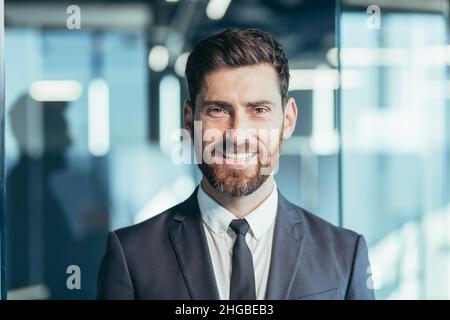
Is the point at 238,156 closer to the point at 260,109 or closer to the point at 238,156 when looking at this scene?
the point at 238,156

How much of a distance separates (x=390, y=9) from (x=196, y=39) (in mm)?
538

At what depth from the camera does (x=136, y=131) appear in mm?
2086

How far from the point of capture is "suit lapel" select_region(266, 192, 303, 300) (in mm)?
1938

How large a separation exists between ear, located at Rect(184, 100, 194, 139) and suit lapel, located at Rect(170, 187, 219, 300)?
9.2 inches

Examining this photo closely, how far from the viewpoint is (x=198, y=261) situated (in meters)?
1.93

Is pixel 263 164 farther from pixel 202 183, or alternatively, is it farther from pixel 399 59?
pixel 399 59

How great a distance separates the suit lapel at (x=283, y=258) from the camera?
1.94m

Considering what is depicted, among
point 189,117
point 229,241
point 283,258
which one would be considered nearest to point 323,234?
point 283,258

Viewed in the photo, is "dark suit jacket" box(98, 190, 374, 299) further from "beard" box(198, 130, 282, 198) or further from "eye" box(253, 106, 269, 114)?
"eye" box(253, 106, 269, 114)

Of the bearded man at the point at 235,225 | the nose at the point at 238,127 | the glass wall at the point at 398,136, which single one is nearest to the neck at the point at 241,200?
the bearded man at the point at 235,225

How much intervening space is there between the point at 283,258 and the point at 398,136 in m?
0.49

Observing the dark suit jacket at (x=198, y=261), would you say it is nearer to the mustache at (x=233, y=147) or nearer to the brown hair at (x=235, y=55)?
the mustache at (x=233, y=147)

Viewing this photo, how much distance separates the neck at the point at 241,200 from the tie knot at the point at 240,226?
1 cm

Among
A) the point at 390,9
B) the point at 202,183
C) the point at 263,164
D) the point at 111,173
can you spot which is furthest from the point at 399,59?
the point at 111,173
